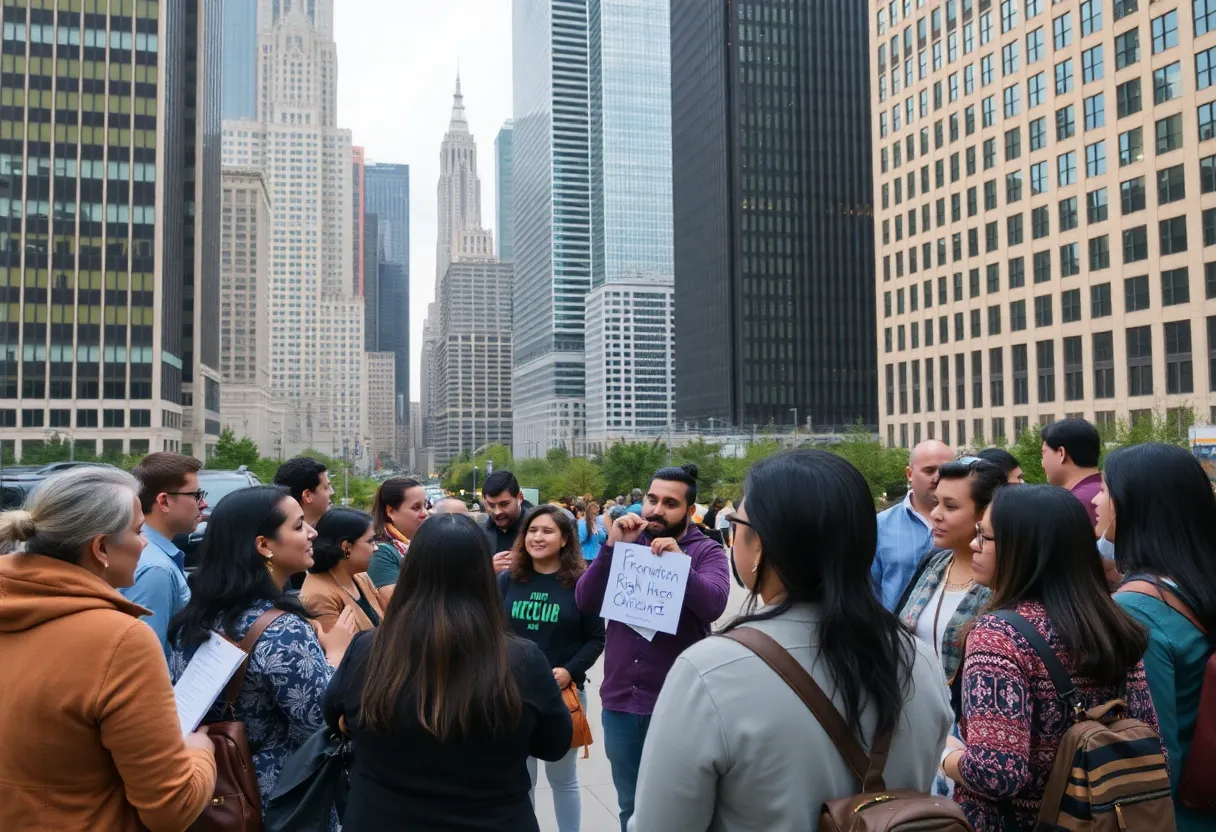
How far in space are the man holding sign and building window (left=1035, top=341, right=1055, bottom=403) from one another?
64.0 m

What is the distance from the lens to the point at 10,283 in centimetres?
7581

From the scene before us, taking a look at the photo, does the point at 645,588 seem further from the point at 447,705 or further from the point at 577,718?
the point at 447,705

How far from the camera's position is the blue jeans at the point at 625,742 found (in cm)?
473

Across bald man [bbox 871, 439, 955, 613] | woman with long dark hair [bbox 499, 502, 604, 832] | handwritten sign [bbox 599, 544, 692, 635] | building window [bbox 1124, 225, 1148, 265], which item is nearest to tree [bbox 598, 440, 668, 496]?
building window [bbox 1124, 225, 1148, 265]

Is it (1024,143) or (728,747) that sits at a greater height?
(1024,143)

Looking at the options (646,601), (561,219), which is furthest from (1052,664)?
(561,219)

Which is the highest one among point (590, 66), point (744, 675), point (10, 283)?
point (590, 66)

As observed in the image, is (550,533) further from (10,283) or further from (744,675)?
(10,283)

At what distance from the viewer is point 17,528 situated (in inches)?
104

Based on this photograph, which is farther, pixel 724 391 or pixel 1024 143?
pixel 724 391

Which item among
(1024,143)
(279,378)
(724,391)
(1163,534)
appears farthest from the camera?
(279,378)

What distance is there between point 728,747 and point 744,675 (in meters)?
0.17

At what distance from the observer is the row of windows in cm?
5244

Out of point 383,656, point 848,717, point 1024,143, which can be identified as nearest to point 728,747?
point 848,717
